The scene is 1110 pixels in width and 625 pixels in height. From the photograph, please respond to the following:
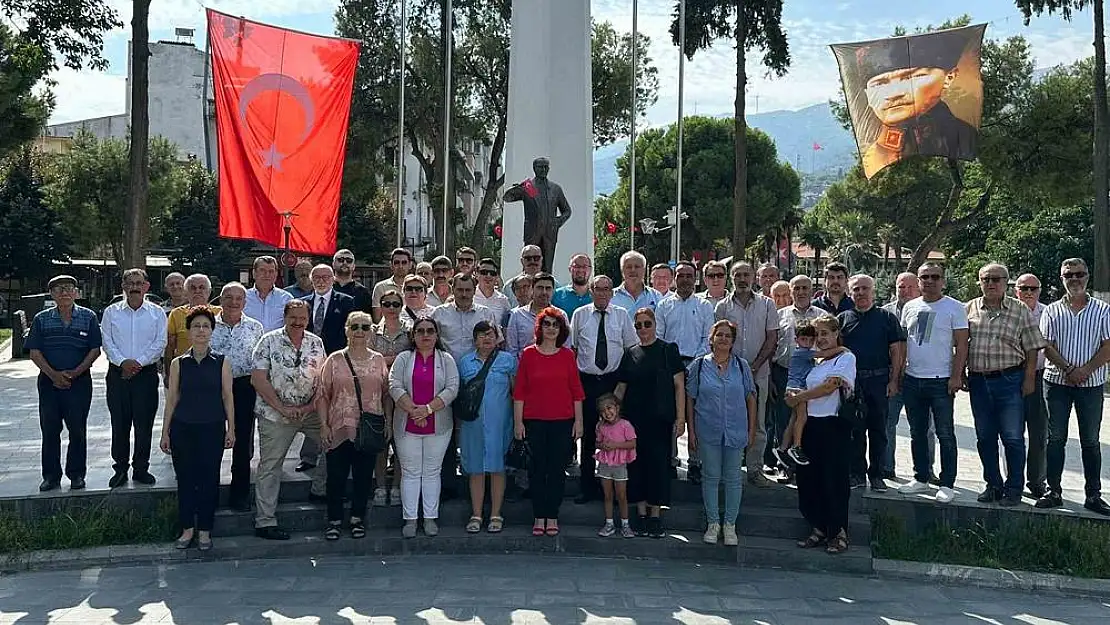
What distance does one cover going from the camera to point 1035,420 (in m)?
7.44

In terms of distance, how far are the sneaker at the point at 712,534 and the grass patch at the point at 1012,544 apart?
1187 millimetres

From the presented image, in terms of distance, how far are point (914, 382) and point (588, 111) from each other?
823 cm

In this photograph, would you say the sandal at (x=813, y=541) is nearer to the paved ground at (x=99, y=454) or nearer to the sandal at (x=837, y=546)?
the sandal at (x=837, y=546)

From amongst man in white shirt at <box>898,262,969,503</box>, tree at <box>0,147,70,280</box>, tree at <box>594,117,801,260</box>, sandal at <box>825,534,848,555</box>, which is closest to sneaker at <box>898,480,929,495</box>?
man in white shirt at <box>898,262,969,503</box>

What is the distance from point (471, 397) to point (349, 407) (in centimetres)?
→ 89

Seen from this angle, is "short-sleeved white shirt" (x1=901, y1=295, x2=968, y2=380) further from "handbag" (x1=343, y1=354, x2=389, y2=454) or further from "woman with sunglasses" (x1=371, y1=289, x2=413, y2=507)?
"handbag" (x1=343, y1=354, x2=389, y2=454)

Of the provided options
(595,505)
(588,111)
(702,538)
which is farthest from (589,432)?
(588,111)

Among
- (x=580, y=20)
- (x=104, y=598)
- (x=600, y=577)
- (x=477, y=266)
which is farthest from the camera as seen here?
(x=580, y=20)

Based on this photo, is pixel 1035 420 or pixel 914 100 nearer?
pixel 1035 420

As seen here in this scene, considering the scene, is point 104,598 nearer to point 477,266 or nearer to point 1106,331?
point 477,266

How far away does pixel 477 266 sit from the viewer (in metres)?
8.02

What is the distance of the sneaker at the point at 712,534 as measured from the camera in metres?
6.66

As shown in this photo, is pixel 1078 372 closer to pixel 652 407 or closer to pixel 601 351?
pixel 652 407

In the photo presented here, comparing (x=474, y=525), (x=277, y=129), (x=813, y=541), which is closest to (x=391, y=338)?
(x=474, y=525)
